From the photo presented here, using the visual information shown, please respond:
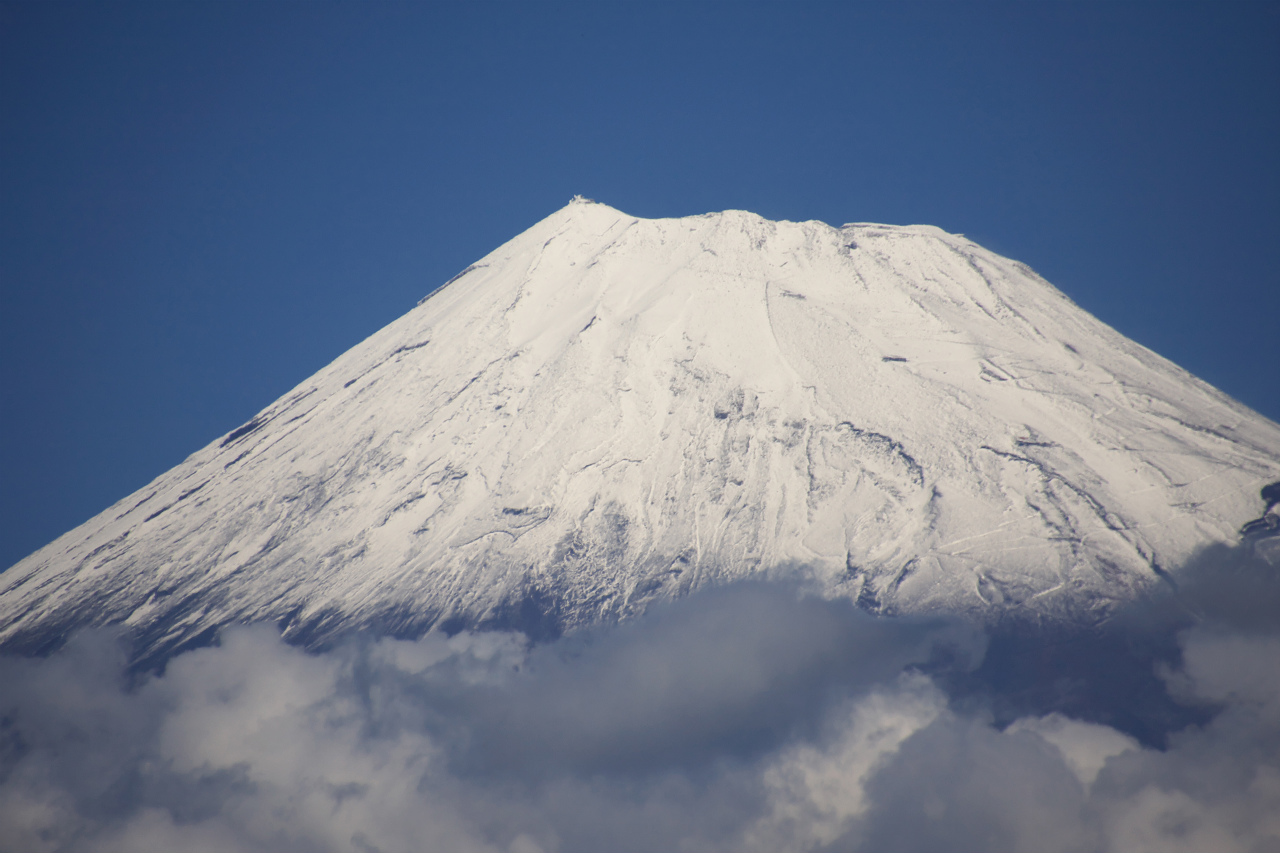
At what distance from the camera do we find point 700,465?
87500 millimetres

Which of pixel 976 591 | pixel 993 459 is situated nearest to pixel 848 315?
pixel 993 459

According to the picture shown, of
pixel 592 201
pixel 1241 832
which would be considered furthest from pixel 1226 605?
pixel 592 201

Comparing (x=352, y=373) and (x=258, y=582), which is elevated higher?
(x=352, y=373)

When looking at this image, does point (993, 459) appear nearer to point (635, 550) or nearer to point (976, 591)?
point (976, 591)

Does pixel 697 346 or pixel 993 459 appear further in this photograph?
pixel 697 346

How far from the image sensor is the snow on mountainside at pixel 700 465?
7925 cm

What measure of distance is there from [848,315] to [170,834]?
212 ft

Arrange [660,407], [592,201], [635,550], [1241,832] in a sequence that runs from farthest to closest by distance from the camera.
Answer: [592,201] < [660,407] < [635,550] < [1241,832]

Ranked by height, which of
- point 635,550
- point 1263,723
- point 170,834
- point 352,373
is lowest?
point 1263,723

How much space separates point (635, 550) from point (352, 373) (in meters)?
38.3

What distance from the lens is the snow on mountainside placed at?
79.2 meters

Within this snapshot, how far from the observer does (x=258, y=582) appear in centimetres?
8625

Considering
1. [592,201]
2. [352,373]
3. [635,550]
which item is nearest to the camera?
[635,550]

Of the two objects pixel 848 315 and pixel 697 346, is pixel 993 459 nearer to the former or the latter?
pixel 848 315
